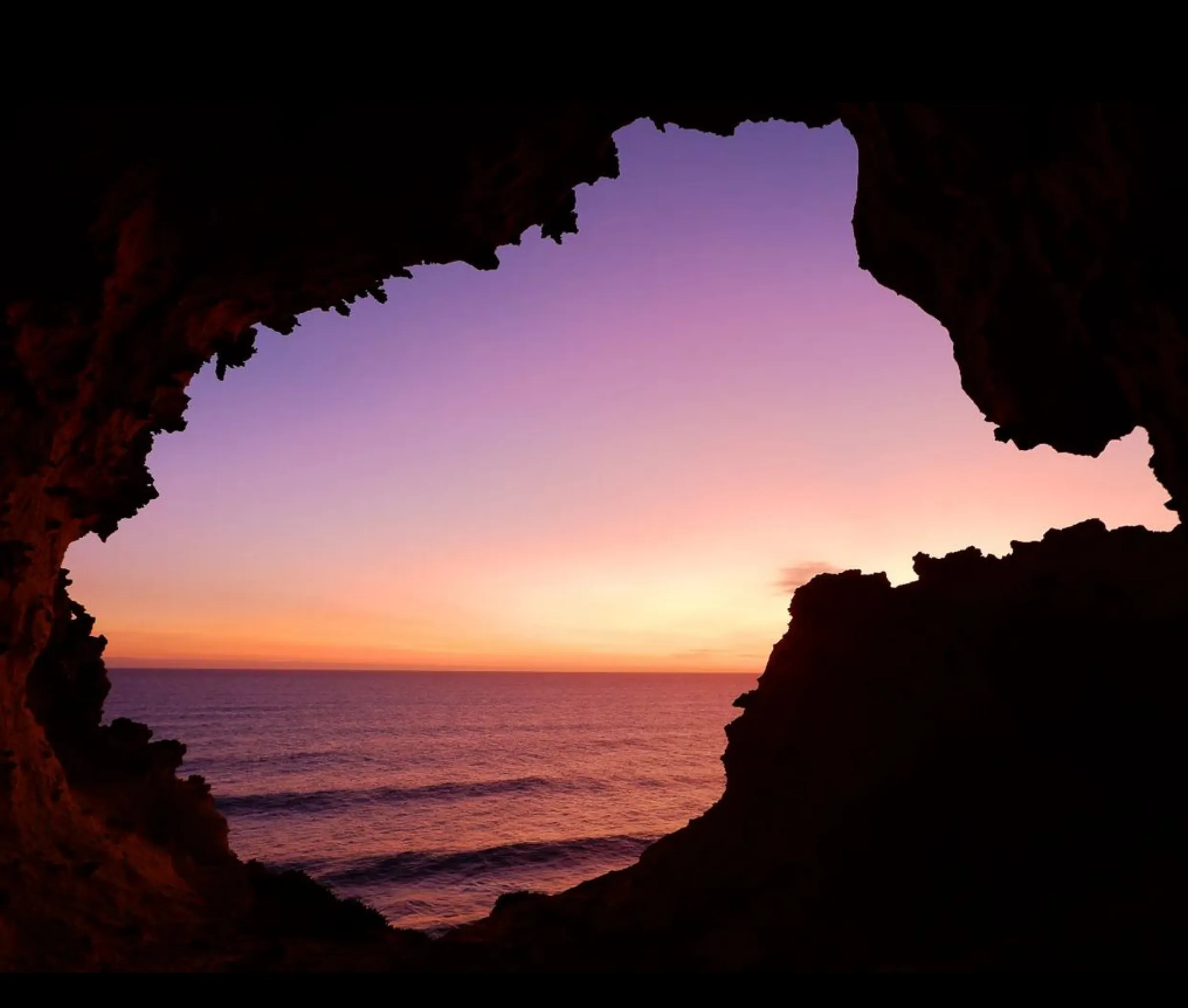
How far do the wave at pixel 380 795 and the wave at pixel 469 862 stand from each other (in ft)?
46.9

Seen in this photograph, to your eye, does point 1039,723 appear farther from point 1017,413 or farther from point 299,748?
point 299,748

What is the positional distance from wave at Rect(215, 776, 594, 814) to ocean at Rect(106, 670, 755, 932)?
20cm

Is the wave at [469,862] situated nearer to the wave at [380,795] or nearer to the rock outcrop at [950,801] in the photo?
the wave at [380,795]

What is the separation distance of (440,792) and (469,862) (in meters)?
20.6

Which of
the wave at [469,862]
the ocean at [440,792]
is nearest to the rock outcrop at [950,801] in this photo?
the ocean at [440,792]

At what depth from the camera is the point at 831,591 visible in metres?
15.4

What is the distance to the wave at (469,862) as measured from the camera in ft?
121

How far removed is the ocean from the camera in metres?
37.9

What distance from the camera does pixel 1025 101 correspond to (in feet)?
27.0

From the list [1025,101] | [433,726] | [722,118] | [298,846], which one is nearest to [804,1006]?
[1025,101]

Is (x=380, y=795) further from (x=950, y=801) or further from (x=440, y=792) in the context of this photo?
(x=950, y=801)

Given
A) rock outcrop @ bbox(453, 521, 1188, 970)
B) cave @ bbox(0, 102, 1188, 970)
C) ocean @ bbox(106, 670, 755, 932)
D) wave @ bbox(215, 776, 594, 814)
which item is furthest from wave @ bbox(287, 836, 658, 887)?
rock outcrop @ bbox(453, 521, 1188, 970)

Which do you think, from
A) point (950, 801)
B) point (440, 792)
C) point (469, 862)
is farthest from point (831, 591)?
point (440, 792)

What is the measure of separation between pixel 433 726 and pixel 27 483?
10667 centimetres
